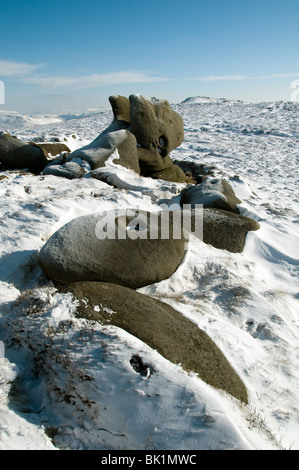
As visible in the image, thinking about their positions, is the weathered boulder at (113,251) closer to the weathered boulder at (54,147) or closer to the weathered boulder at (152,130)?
the weathered boulder at (152,130)

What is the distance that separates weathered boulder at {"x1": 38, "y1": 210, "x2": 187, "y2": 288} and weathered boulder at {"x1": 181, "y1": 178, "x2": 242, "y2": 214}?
211 centimetres

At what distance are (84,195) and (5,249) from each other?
214 centimetres

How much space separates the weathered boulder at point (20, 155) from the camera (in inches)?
314

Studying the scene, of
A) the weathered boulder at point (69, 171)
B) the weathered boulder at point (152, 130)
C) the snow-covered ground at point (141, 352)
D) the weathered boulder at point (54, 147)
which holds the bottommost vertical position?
the snow-covered ground at point (141, 352)

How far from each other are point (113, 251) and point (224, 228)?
7.66ft

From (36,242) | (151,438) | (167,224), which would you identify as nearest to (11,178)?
A: (36,242)

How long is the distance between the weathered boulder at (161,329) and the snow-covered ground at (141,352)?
11cm

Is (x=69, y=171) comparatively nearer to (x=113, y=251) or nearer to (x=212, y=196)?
(x=212, y=196)

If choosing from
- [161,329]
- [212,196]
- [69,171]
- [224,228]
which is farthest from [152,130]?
[161,329]

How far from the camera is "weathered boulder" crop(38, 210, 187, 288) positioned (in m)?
3.36

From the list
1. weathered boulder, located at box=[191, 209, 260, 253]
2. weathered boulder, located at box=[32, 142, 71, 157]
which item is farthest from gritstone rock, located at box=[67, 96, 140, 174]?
weathered boulder, located at box=[191, 209, 260, 253]

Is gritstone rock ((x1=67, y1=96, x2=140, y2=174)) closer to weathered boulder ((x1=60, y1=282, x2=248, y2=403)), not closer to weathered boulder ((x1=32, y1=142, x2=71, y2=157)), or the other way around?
weathered boulder ((x1=32, y1=142, x2=71, y2=157))

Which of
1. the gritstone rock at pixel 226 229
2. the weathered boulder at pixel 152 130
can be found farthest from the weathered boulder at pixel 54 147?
the gritstone rock at pixel 226 229

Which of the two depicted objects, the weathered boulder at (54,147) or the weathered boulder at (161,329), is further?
the weathered boulder at (54,147)
